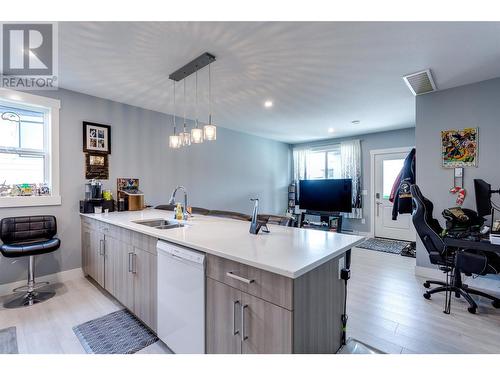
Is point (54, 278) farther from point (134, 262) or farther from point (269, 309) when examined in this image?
point (269, 309)

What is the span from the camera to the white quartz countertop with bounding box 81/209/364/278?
1.16 m

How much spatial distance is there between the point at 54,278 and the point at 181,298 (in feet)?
8.43

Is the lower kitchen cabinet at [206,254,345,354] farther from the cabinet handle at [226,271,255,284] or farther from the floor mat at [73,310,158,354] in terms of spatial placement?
the floor mat at [73,310,158,354]

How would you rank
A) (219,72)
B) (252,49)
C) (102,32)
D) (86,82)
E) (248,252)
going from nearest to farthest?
(248,252) < (102,32) < (252,49) < (219,72) < (86,82)

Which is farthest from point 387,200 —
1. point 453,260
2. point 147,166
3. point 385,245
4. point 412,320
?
point 147,166

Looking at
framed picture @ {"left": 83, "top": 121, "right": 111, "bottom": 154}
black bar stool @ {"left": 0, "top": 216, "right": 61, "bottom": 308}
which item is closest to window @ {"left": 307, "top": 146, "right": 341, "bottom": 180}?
framed picture @ {"left": 83, "top": 121, "right": 111, "bottom": 154}

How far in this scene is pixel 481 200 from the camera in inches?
95.2

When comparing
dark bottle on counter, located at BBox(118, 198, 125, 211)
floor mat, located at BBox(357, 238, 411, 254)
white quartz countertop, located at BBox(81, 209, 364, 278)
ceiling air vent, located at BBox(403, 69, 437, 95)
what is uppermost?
ceiling air vent, located at BBox(403, 69, 437, 95)

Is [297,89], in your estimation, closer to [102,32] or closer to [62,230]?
[102,32]

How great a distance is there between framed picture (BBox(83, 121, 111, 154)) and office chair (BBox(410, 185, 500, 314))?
13.5 ft

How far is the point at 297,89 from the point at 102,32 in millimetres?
2190

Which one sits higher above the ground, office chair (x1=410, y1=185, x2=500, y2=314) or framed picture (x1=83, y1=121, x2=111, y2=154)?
framed picture (x1=83, y1=121, x2=111, y2=154)

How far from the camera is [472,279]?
306 cm
